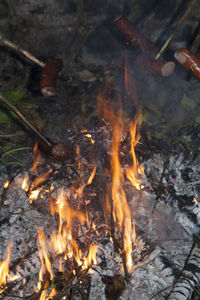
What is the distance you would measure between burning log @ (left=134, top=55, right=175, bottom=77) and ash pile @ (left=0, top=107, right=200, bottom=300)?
142 centimetres

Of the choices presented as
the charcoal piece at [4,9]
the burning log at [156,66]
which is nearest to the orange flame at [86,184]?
the burning log at [156,66]

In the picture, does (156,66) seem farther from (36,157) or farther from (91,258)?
(91,258)

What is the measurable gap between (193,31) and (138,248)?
13.5 feet

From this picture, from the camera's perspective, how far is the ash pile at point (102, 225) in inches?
113

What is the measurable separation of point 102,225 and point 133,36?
335 cm

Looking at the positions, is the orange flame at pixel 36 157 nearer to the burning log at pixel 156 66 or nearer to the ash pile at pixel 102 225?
the ash pile at pixel 102 225

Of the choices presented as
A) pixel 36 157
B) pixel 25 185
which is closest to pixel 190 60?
pixel 36 157

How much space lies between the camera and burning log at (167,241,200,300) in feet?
9.06

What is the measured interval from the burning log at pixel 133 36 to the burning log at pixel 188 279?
137 inches

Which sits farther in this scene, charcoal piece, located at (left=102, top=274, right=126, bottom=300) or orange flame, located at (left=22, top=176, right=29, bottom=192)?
orange flame, located at (left=22, top=176, right=29, bottom=192)

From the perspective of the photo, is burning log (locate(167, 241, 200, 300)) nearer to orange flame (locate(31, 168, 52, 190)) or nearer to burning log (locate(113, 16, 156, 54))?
orange flame (locate(31, 168, 52, 190))

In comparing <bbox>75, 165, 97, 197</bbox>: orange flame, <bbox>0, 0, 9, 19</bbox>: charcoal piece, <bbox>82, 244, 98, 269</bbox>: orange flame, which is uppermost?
<bbox>0, 0, 9, 19</bbox>: charcoal piece

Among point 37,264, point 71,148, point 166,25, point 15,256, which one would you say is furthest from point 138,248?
point 166,25

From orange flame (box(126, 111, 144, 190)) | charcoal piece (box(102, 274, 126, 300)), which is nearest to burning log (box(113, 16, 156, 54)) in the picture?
orange flame (box(126, 111, 144, 190))
